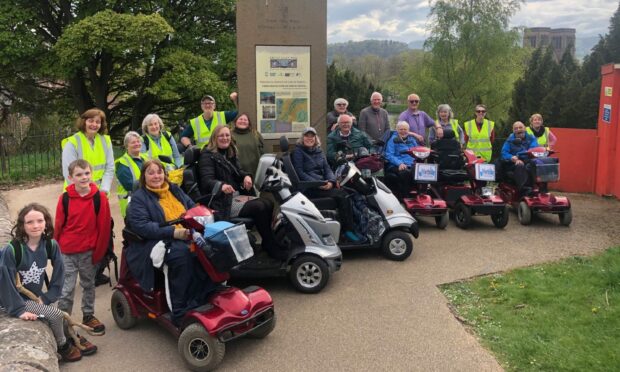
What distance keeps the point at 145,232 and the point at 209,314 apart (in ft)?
2.82

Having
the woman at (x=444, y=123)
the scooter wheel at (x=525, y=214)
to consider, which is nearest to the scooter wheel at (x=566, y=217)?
the scooter wheel at (x=525, y=214)

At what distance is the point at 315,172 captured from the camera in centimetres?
654

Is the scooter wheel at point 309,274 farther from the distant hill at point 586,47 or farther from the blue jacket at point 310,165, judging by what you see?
the distant hill at point 586,47

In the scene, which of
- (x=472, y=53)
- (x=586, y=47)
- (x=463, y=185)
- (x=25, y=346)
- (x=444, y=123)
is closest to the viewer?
(x=25, y=346)

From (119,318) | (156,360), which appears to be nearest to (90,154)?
(119,318)

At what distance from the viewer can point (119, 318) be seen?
4.62 metres

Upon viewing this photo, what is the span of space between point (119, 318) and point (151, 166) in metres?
1.40

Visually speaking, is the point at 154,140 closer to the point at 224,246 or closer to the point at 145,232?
the point at 145,232

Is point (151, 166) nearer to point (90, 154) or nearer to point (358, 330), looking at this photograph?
point (90, 154)

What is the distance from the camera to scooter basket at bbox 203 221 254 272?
3822 millimetres

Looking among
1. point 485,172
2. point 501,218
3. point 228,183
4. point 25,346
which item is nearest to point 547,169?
point 485,172

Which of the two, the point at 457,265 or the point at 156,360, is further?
the point at 457,265

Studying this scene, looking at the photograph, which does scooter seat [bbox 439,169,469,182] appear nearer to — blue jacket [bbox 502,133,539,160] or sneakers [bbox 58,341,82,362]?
blue jacket [bbox 502,133,539,160]

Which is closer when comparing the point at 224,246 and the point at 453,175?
the point at 224,246
